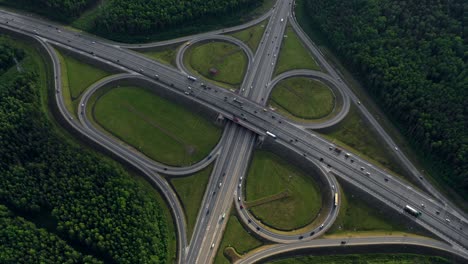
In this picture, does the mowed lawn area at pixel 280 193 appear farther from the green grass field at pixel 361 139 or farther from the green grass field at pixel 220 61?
the green grass field at pixel 220 61

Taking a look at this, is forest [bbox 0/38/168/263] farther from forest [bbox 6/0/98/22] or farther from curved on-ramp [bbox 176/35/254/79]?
curved on-ramp [bbox 176/35/254/79]

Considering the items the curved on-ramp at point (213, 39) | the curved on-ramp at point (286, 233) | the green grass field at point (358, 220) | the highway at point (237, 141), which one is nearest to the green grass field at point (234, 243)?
the highway at point (237, 141)

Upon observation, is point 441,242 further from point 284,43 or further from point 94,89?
point 94,89

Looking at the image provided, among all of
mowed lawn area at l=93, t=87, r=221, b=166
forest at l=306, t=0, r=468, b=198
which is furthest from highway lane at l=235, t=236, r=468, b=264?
mowed lawn area at l=93, t=87, r=221, b=166

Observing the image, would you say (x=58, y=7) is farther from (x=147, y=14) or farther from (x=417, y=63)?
(x=417, y=63)

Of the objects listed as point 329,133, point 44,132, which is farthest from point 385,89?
point 44,132

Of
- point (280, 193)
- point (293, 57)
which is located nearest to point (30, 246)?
point (280, 193)
